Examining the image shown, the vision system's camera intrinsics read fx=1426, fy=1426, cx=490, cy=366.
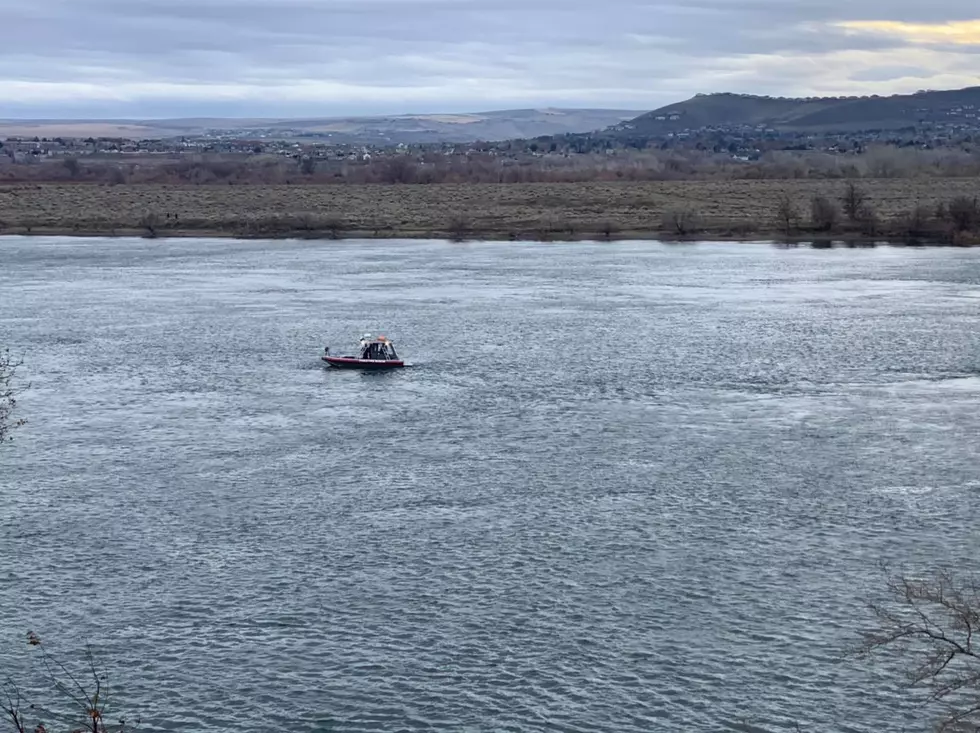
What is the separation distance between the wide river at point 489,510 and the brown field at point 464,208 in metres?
36.8

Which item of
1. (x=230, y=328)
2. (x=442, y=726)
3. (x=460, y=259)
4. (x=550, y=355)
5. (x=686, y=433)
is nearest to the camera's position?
(x=442, y=726)

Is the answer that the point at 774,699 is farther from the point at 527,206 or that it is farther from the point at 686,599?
the point at 527,206

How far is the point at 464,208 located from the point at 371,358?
201 feet

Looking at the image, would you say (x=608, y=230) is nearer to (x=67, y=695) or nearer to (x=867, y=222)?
(x=867, y=222)

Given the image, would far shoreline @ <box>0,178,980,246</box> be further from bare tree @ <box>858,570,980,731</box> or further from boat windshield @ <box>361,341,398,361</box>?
bare tree @ <box>858,570,980,731</box>

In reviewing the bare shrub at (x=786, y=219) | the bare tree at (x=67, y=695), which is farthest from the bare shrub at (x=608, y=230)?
the bare tree at (x=67, y=695)

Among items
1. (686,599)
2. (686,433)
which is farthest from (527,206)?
(686,599)

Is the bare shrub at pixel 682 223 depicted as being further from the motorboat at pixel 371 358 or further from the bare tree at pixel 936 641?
the bare tree at pixel 936 641

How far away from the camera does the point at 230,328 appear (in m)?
56.1

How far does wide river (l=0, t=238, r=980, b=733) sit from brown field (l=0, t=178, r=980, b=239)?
36837 millimetres

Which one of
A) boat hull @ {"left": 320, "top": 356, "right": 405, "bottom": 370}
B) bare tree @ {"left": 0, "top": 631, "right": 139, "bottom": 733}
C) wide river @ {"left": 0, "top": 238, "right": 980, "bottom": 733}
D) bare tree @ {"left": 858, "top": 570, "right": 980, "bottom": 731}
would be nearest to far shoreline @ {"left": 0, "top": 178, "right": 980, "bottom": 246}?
wide river @ {"left": 0, "top": 238, "right": 980, "bottom": 733}

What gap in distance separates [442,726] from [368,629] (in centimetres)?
381

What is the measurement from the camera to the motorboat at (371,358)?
47.7 m

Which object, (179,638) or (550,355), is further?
(550,355)
